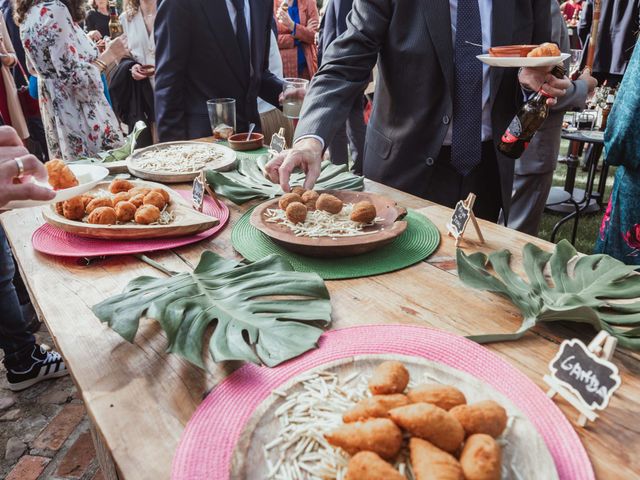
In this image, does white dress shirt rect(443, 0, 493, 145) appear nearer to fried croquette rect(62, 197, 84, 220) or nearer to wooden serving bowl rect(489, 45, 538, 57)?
wooden serving bowl rect(489, 45, 538, 57)

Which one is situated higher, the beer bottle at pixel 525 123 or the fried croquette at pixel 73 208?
the beer bottle at pixel 525 123

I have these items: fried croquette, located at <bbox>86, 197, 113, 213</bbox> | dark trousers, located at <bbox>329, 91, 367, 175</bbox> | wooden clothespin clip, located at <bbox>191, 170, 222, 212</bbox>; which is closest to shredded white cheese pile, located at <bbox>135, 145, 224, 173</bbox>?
wooden clothespin clip, located at <bbox>191, 170, 222, 212</bbox>

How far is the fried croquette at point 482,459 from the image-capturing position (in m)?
0.62

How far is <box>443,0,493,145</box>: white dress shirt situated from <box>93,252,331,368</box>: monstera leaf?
1261mm

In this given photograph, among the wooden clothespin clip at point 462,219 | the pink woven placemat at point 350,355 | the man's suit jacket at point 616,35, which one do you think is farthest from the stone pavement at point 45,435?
the man's suit jacket at point 616,35

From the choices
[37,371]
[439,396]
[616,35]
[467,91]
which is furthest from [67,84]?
[616,35]

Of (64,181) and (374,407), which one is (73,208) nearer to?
(64,181)

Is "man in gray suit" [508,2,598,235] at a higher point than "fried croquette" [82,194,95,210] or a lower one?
lower

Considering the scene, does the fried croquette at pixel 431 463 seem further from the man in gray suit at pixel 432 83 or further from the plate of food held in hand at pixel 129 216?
the man in gray suit at pixel 432 83

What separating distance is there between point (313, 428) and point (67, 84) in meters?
3.54

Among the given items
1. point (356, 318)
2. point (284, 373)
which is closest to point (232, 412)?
point (284, 373)

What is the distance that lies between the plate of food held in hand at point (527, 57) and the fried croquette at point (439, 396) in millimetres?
1076

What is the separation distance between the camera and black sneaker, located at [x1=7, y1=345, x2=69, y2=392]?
2500 mm

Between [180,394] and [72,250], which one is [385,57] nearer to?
[72,250]
